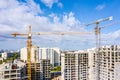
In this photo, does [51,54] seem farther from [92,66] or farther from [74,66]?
[92,66]

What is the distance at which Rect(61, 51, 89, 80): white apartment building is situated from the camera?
24.8 m

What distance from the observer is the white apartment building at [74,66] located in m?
24.8

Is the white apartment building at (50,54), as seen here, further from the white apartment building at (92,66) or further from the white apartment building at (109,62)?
the white apartment building at (109,62)

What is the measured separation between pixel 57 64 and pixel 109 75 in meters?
30.9

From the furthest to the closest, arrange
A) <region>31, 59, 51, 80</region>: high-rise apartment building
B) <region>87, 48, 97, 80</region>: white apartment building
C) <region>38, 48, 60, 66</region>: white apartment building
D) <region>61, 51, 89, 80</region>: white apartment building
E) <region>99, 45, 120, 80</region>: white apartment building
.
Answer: <region>38, 48, 60, 66</region>: white apartment building
<region>31, 59, 51, 80</region>: high-rise apartment building
<region>61, 51, 89, 80</region>: white apartment building
<region>87, 48, 97, 80</region>: white apartment building
<region>99, 45, 120, 80</region>: white apartment building

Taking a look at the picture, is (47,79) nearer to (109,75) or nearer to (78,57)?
(78,57)

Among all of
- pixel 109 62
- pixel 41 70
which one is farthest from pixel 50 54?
pixel 109 62

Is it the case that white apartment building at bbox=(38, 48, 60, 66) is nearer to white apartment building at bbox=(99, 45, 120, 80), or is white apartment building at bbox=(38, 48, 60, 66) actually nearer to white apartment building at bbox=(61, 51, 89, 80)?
white apartment building at bbox=(61, 51, 89, 80)

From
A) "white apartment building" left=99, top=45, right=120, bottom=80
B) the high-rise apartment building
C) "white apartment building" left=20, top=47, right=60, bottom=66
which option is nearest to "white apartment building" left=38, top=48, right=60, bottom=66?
"white apartment building" left=20, top=47, right=60, bottom=66

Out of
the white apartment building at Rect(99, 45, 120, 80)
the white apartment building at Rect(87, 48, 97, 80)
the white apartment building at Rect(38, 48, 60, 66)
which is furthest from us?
the white apartment building at Rect(38, 48, 60, 66)

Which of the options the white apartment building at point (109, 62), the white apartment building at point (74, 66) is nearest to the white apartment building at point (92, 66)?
the white apartment building at point (74, 66)

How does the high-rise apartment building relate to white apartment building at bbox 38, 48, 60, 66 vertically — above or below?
below

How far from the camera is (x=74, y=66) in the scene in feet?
81.7

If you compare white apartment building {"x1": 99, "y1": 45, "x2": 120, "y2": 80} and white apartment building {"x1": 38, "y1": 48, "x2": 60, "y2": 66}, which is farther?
white apartment building {"x1": 38, "y1": 48, "x2": 60, "y2": 66}
